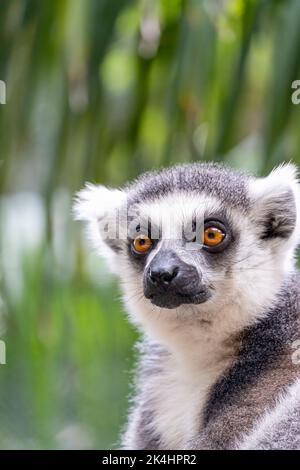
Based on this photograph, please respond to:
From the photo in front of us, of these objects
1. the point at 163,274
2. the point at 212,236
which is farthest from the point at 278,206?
the point at 163,274

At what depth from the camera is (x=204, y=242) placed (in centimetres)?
281

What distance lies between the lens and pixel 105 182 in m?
3.52

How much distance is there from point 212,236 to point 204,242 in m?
0.04

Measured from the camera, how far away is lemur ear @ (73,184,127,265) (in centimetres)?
316

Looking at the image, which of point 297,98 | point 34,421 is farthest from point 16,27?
point 34,421

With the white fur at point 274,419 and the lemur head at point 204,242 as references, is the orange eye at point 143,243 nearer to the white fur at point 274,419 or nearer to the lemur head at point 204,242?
the lemur head at point 204,242

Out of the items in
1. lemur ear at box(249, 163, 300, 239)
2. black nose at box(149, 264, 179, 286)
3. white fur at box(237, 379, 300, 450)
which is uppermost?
lemur ear at box(249, 163, 300, 239)

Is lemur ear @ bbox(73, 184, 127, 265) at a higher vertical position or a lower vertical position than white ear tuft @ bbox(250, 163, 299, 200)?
lower

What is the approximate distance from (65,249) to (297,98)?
3.23 ft

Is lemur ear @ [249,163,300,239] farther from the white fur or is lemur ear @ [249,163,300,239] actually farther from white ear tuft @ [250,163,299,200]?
the white fur

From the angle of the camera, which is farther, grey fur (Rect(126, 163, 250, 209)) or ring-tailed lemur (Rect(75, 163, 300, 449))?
grey fur (Rect(126, 163, 250, 209))

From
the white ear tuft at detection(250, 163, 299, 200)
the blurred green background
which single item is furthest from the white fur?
the blurred green background

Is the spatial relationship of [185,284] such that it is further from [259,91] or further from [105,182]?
[259,91]

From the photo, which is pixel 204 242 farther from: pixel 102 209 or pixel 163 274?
pixel 102 209
